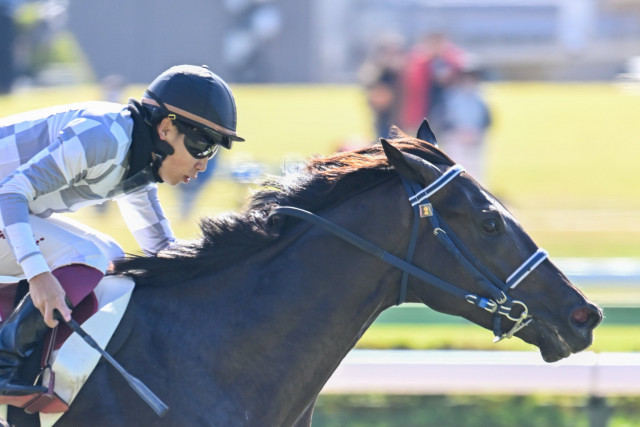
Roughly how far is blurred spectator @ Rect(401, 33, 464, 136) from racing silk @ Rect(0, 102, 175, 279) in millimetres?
7080

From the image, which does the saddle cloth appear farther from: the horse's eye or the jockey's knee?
Result: the horse's eye

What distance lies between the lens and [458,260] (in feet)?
10.1

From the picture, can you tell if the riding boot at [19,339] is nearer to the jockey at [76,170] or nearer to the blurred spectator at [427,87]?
the jockey at [76,170]

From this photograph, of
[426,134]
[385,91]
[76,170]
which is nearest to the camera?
[76,170]

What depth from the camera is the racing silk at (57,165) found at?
280cm

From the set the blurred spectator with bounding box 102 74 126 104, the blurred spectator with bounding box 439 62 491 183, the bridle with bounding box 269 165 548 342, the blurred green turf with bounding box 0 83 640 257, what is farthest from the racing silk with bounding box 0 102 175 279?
the blurred spectator with bounding box 102 74 126 104

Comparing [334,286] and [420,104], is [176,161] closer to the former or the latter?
[334,286]

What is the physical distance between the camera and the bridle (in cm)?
307

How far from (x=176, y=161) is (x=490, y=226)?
101 centimetres

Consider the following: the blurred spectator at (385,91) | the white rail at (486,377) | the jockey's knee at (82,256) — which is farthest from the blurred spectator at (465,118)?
the jockey's knee at (82,256)

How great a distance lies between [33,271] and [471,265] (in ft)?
4.22

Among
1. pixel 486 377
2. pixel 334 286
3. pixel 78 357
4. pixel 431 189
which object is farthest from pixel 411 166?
pixel 486 377

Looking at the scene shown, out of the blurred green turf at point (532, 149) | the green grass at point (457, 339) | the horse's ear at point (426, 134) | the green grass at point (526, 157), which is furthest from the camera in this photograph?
the blurred green turf at point (532, 149)

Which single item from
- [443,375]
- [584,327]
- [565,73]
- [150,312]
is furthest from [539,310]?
[565,73]
